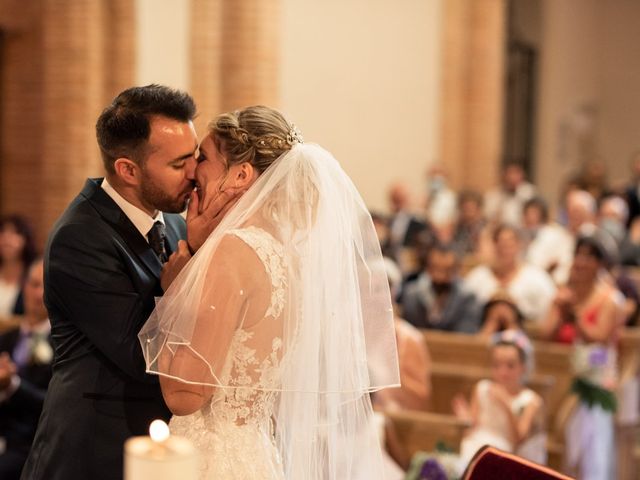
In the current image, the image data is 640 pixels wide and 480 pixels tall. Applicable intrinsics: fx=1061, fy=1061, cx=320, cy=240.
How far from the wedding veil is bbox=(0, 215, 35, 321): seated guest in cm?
498

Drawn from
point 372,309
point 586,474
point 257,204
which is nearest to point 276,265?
point 257,204

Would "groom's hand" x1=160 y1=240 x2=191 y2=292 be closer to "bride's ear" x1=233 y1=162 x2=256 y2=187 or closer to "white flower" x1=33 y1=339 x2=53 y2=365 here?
"bride's ear" x1=233 y1=162 x2=256 y2=187

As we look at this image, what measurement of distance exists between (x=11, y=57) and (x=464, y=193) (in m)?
5.45

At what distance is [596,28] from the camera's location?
21.2 m

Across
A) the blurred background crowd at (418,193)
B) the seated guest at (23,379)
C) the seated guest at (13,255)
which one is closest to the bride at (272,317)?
the blurred background crowd at (418,193)

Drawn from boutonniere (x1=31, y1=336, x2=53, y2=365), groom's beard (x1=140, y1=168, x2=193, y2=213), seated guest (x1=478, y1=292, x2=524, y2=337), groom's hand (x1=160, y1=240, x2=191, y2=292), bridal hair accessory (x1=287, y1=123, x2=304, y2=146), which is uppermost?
bridal hair accessory (x1=287, y1=123, x2=304, y2=146)

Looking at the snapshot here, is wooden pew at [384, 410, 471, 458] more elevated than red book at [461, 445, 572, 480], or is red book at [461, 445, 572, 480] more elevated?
red book at [461, 445, 572, 480]

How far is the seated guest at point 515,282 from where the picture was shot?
864 centimetres

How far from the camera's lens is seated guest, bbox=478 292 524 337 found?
6.94 m

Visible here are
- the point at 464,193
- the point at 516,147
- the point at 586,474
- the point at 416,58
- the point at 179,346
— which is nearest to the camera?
the point at 179,346

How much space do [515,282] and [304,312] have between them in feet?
19.7

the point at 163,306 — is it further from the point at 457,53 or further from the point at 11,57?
the point at 457,53

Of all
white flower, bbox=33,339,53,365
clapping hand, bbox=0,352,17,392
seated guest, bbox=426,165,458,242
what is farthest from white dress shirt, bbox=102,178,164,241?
seated guest, bbox=426,165,458,242

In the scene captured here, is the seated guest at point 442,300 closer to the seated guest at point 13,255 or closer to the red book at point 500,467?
the seated guest at point 13,255
